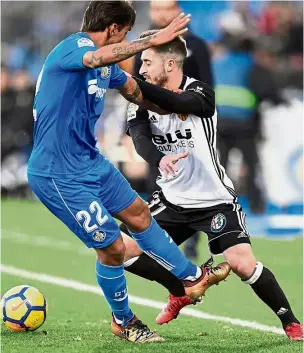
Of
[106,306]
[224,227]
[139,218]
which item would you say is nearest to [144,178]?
[106,306]

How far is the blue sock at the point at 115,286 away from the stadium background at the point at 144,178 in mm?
248

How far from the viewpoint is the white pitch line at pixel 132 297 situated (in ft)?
25.3

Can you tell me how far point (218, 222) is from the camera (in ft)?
23.2

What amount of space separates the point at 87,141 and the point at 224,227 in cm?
121

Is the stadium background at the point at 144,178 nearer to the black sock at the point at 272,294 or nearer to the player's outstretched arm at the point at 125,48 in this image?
the black sock at the point at 272,294

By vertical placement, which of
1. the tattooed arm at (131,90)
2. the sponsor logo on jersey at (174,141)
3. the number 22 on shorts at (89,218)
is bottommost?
the number 22 on shorts at (89,218)

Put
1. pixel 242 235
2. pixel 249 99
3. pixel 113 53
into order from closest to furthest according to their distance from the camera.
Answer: pixel 113 53 → pixel 242 235 → pixel 249 99

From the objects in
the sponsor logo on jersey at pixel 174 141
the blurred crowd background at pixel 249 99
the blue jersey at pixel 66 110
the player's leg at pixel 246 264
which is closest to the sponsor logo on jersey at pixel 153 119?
the sponsor logo on jersey at pixel 174 141

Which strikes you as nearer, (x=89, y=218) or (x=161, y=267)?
(x=89, y=218)

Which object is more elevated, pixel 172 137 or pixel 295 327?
Answer: pixel 172 137

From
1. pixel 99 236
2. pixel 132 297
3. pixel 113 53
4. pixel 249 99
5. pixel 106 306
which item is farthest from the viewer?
pixel 249 99

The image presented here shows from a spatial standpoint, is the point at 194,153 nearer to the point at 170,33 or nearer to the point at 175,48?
the point at 175,48

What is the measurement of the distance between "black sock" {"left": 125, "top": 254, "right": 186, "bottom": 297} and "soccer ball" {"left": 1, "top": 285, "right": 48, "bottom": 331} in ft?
2.45

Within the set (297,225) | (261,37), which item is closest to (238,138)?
(297,225)
